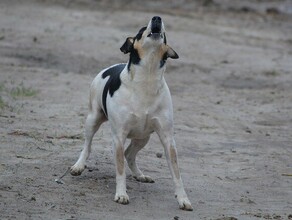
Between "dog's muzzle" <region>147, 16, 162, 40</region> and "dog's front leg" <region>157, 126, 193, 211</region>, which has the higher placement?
"dog's muzzle" <region>147, 16, 162, 40</region>

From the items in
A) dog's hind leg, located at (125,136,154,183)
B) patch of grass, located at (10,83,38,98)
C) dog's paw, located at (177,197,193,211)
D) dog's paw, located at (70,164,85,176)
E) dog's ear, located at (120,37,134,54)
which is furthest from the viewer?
patch of grass, located at (10,83,38,98)

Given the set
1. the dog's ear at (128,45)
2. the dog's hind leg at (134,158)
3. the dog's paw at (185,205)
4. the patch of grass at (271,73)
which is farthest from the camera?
the patch of grass at (271,73)

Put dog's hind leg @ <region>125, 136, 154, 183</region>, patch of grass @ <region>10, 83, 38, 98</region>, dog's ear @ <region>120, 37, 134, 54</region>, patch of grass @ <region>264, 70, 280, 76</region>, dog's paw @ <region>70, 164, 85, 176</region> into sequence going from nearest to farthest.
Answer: dog's ear @ <region>120, 37, 134, 54</region>, dog's paw @ <region>70, 164, 85, 176</region>, dog's hind leg @ <region>125, 136, 154, 183</region>, patch of grass @ <region>10, 83, 38, 98</region>, patch of grass @ <region>264, 70, 280, 76</region>

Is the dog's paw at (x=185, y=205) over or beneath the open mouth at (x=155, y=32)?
beneath

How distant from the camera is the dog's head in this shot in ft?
23.3

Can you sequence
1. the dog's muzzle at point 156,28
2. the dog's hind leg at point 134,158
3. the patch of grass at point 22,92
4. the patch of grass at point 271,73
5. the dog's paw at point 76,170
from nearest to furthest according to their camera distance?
1. the dog's muzzle at point 156,28
2. the dog's paw at point 76,170
3. the dog's hind leg at point 134,158
4. the patch of grass at point 22,92
5. the patch of grass at point 271,73

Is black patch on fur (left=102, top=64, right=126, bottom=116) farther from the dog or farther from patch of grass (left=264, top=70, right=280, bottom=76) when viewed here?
patch of grass (left=264, top=70, right=280, bottom=76)

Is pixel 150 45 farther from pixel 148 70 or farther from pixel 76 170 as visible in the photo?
pixel 76 170

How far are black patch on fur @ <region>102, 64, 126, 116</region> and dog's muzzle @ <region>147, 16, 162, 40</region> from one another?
A: 1.80 ft

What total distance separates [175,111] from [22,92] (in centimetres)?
219

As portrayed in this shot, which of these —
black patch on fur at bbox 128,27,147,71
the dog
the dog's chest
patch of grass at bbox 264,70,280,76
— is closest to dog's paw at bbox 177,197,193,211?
the dog

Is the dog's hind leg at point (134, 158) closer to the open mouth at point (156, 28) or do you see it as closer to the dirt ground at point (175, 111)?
the dirt ground at point (175, 111)

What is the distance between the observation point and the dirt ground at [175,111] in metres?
7.38

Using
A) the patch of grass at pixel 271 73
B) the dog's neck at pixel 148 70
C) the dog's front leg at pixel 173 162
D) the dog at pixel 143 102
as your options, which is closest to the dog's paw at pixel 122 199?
the dog at pixel 143 102
